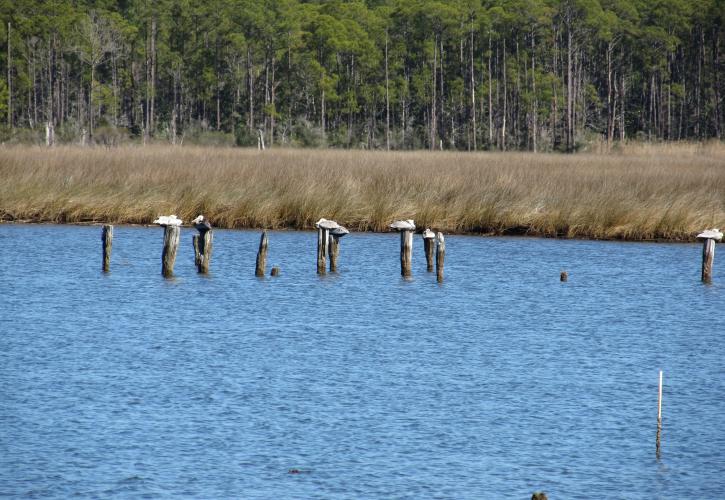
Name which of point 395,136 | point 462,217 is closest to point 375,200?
point 462,217

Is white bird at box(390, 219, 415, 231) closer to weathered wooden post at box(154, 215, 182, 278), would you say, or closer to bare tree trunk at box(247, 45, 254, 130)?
weathered wooden post at box(154, 215, 182, 278)

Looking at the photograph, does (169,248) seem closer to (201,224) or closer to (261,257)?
(201,224)

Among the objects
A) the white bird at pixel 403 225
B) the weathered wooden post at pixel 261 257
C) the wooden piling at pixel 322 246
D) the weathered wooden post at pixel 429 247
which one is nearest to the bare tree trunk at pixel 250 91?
the weathered wooden post at pixel 429 247

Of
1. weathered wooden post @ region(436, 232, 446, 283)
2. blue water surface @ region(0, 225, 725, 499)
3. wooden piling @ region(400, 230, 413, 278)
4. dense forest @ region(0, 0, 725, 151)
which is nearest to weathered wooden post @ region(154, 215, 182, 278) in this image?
blue water surface @ region(0, 225, 725, 499)

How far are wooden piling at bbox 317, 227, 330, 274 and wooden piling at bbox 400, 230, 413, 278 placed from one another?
4.40ft

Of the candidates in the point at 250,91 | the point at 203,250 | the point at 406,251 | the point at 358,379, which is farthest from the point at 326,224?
the point at 250,91

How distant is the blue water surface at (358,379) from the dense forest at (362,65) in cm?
4905

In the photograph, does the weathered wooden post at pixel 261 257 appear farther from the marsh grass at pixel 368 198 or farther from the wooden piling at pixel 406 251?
the marsh grass at pixel 368 198

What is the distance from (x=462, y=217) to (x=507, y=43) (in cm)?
5797

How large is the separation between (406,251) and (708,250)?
525cm

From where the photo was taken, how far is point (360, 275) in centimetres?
2355

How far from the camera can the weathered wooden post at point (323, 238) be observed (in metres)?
22.0

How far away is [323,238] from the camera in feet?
74.0

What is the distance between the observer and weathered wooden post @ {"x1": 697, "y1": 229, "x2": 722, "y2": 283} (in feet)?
71.4
